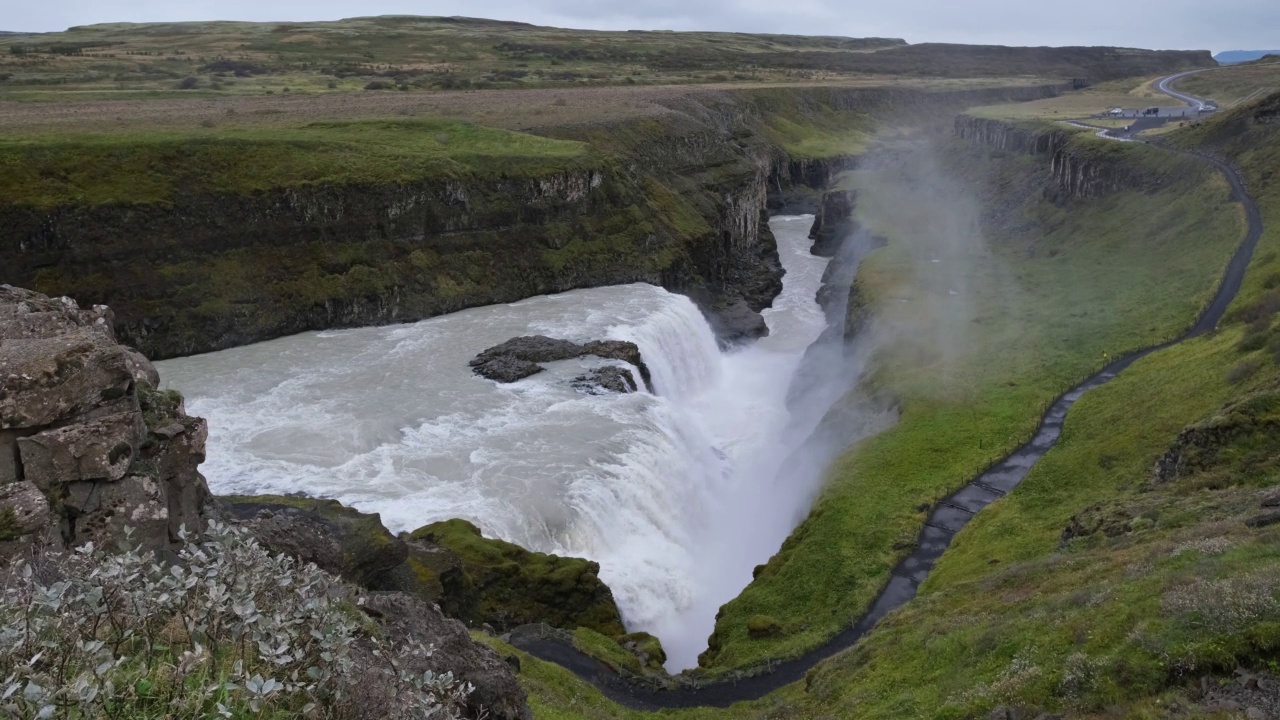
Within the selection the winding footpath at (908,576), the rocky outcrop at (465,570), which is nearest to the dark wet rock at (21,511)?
the rocky outcrop at (465,570)

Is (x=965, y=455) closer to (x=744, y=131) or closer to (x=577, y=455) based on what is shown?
(x=577, y=455)

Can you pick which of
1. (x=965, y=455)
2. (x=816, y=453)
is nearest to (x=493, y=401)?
(x=816, y=453)

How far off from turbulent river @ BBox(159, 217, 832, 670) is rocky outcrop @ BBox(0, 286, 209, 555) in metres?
19.5

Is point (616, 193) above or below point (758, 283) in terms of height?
above

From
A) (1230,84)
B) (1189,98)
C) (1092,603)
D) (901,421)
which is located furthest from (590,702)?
(1230,84)

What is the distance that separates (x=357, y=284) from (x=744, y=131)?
87277 mm

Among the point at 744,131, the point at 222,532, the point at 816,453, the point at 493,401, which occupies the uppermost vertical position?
the point at 744,131

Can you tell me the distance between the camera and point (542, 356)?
56.3 meters

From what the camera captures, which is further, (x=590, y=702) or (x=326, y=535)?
(x=590, y=702)

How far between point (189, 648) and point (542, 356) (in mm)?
46789

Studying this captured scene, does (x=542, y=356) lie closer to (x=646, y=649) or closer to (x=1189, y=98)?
(x=646, y=649)

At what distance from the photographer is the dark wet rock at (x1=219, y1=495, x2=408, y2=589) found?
67.5 ft

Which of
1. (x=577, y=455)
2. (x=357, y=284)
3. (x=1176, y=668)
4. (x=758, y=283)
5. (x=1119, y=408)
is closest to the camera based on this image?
(x=1176, y=668)

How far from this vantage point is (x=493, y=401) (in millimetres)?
49469
